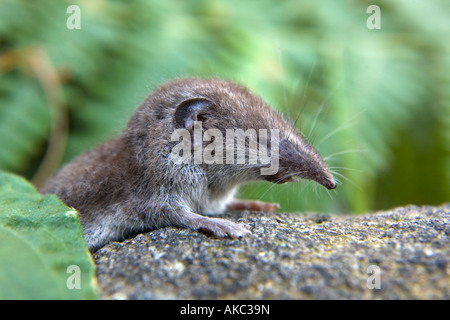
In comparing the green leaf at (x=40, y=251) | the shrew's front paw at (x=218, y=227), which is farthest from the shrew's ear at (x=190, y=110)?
the green leaf at (x=40, y=251)

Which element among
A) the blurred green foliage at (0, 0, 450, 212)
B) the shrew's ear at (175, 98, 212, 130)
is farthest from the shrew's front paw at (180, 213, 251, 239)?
the blurred green foliage at (0, 0, 450, 212)

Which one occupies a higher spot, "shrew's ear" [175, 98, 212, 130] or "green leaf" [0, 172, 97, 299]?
"shrew's ear" [175, 98, 212, 130]

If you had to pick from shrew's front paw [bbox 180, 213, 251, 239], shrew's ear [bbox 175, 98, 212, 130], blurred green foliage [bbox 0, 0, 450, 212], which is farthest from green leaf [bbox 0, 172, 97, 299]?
blurred green foliage [bbox 0, 0, 450, 212]

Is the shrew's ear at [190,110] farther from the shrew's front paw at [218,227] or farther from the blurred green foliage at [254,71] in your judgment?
the blurred green foliage at [254,71]

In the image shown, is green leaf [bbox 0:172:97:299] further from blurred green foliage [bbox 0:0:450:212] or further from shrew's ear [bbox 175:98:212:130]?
blurred green foliage [bbox 0:0:450:212]

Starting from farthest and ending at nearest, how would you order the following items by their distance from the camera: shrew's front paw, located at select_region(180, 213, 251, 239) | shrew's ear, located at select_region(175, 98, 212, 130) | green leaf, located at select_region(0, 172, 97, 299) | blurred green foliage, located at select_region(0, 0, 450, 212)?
blurred green foliage, located at select_region(0, 0, 450, 212) < shrew's ear, located at select_region(175, 98, 212, 130) < shrew's front paw, located at select_region(180, 213, 251, 239) < green leaf, located at select_region(0, 172, 97, 299)

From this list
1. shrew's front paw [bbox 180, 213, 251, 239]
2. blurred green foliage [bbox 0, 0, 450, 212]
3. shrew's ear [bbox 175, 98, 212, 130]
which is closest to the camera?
shrew's front paw [bbox 180, 213, 251, 239]

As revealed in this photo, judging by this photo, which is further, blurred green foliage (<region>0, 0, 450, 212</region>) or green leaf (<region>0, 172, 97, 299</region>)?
blurred green foliage (<region>0, 0, 450, 212</region>)
